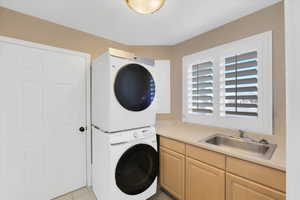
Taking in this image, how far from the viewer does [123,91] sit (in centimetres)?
153

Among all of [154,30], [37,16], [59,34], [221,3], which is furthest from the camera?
[154,30]

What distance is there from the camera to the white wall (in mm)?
377

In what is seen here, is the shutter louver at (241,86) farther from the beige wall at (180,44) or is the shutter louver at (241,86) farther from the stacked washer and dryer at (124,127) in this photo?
the stacked washer and dryer at (124,127)

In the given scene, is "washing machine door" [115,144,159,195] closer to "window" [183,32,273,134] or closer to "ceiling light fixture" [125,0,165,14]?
"window" [183,32,273,134]

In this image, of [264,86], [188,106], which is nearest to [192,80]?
[188,106]

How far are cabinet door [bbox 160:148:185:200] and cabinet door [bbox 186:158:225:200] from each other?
9 cm

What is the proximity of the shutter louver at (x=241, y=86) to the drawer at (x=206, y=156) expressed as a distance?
736 mm

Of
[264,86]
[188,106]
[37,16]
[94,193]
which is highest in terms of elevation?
[37,16]

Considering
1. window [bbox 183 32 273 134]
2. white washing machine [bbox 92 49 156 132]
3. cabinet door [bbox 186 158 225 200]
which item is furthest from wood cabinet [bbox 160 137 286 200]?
A: window [bbox 183 32 273 134]

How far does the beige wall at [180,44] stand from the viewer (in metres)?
1.49

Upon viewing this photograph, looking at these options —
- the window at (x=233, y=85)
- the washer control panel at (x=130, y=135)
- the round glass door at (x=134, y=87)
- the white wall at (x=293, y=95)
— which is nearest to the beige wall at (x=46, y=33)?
the round glass door at (x=134, y=87)

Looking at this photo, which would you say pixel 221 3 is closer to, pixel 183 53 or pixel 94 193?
pixel 183 53

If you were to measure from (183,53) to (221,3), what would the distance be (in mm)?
1006

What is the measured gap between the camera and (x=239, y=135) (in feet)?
5.73
